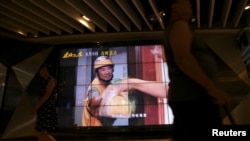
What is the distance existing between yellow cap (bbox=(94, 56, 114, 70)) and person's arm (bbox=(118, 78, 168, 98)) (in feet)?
2.36

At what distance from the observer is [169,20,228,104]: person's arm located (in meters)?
1.51

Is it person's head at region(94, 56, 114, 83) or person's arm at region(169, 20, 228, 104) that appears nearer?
person's arm at region(169, 20, 228, 104)

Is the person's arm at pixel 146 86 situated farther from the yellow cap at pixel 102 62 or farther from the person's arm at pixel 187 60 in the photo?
the person's arm at pixel 187 60

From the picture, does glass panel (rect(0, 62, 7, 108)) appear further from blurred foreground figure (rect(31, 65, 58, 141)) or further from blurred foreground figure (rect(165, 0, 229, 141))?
blurred foreground figure (rect(165, 0, 229, 141))

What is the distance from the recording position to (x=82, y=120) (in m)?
7.76

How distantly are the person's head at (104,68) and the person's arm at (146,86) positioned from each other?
0.44 metres

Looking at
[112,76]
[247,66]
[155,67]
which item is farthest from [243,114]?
[112,76]

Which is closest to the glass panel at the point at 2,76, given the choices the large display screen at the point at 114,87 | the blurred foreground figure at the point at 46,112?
the large display screen at the point at 114,87

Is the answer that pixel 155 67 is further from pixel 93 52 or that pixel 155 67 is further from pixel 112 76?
pixel 93 52

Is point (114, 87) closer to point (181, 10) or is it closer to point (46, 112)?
point (46, 112)

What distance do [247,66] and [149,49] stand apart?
2704mm

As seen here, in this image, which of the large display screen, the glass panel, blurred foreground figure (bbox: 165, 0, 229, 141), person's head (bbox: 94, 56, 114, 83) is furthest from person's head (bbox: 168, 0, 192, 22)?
the glass panel

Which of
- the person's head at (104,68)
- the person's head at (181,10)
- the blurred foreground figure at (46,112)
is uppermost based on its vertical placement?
the person's head at (104,68)

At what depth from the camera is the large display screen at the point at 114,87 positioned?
299 inches
